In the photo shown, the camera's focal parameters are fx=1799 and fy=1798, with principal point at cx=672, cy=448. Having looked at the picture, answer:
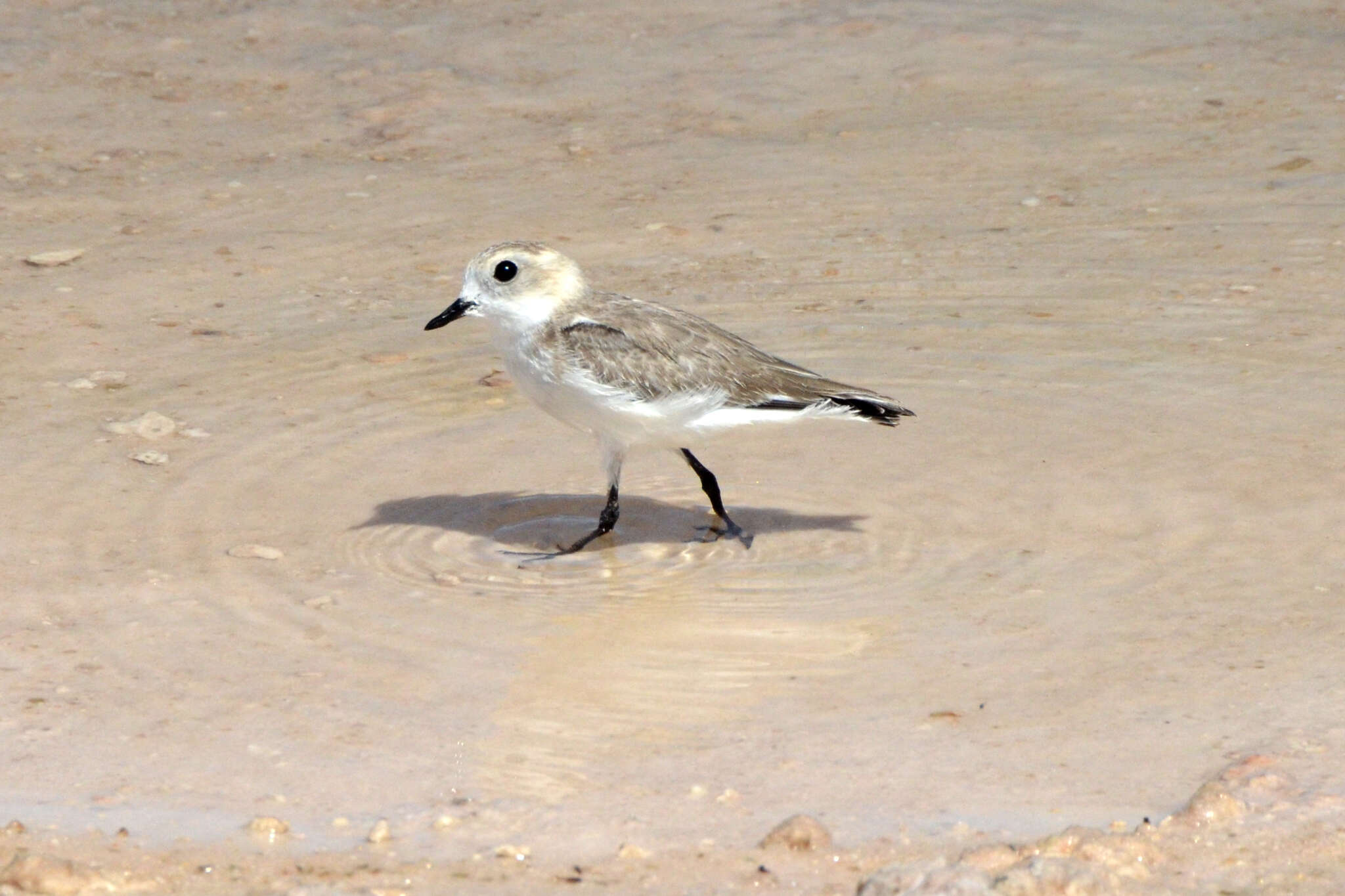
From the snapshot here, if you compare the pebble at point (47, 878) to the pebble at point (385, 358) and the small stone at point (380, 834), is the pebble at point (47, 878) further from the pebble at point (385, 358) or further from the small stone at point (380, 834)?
the pebble at point (385, 358)

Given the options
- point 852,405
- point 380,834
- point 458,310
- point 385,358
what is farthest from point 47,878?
point 385,358

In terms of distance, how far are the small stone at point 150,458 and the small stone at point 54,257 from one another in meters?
2.78

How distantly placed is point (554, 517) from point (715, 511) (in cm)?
64

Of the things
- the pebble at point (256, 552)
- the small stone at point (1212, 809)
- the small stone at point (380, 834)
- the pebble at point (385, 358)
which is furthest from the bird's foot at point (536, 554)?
the small stone at point (1212, 809)

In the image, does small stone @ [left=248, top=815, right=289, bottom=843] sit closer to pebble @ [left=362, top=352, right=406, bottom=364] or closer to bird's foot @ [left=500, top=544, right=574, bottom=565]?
bird's foot @ [left=500, top=544, right=574, bottom=565]

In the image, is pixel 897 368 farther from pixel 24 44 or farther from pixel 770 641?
pixel 24 44

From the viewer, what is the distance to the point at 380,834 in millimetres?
4406

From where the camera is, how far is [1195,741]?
4.88 meters

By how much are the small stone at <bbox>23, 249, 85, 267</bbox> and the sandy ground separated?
63mm

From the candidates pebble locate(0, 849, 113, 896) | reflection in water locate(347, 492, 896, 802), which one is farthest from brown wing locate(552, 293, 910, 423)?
pebble locate(0, 849, 113, 896)

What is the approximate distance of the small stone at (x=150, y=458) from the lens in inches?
282

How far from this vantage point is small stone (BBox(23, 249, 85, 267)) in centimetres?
959

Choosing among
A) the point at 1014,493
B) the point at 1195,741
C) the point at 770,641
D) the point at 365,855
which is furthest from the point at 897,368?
the point at 365,855

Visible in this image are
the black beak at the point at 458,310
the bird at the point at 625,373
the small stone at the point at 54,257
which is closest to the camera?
the bird at the point at 625,373
